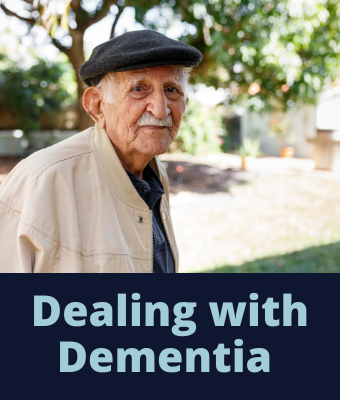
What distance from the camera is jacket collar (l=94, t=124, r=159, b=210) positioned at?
152cm

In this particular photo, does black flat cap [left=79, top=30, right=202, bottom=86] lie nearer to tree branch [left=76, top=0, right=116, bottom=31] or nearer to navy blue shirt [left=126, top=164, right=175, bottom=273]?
navy blue shirt [left=126, top=164, right=175, bottom=273]

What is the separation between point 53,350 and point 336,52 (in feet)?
21.5

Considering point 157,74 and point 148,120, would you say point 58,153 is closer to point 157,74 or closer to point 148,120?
point 148,120

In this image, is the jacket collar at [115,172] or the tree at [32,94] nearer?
the jacket collar at [115,172]

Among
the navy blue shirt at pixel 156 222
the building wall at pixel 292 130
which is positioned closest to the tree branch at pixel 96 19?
the navy blue shirt at pixel 156 222

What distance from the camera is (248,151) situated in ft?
41.0

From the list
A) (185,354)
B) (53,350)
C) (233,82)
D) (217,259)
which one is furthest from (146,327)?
(233,82)

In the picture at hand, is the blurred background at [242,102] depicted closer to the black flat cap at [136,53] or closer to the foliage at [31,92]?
the foliage at [31,92]

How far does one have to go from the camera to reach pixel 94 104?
1.63 m

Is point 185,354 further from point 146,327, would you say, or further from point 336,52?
point 336,52

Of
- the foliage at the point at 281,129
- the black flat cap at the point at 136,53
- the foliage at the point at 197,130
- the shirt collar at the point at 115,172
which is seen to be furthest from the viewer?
the foliage at the point at 281,129

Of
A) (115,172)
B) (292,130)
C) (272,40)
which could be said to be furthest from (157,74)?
(292,130)

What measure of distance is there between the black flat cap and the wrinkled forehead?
41 mm

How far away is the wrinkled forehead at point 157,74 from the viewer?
1.48 meters
